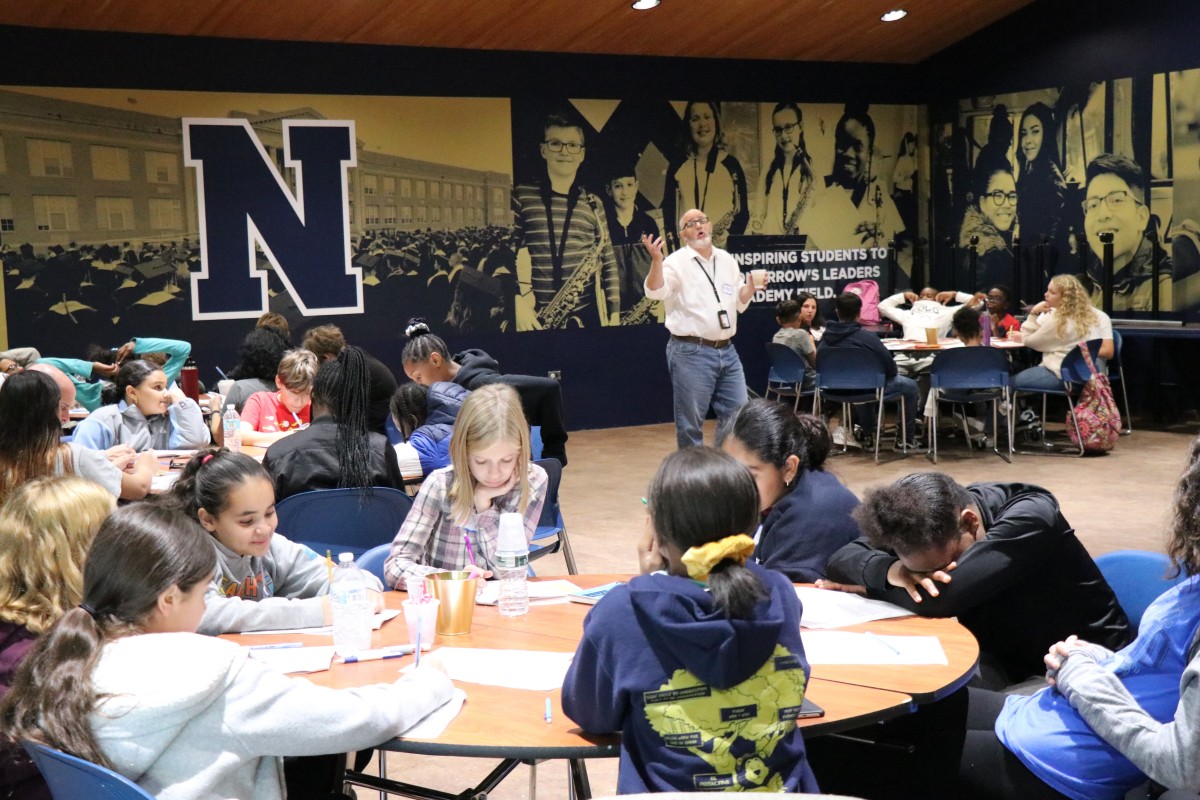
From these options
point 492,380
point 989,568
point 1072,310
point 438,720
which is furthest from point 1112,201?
point 438,720

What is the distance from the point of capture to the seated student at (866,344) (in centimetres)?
927

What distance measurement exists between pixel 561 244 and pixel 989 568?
8508 mm

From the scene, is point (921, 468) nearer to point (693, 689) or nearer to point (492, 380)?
point (492, 380)

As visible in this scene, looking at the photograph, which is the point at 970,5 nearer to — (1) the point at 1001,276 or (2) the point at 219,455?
(1) the point at 1001,276

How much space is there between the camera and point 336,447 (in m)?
4.14

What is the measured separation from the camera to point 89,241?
9.26 meters

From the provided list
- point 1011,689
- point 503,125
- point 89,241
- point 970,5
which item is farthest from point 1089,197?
point 1011,689

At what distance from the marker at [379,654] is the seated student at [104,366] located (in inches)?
202

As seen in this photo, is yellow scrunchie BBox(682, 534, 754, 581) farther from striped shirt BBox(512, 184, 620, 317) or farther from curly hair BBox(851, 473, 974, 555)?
striped shirt BBox(512, 184, 620, 317)

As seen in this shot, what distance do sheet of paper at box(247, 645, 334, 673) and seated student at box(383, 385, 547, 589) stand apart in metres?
0.70

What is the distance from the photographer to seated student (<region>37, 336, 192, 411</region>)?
24.8ft

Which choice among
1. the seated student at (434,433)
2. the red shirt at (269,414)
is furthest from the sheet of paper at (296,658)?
the red shirt at (269,414)

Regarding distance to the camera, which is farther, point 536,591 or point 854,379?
point 854,379

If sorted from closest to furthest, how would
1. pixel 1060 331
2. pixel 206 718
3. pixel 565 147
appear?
pixel 206 718, pixel 1060 331, pixel 565 147
